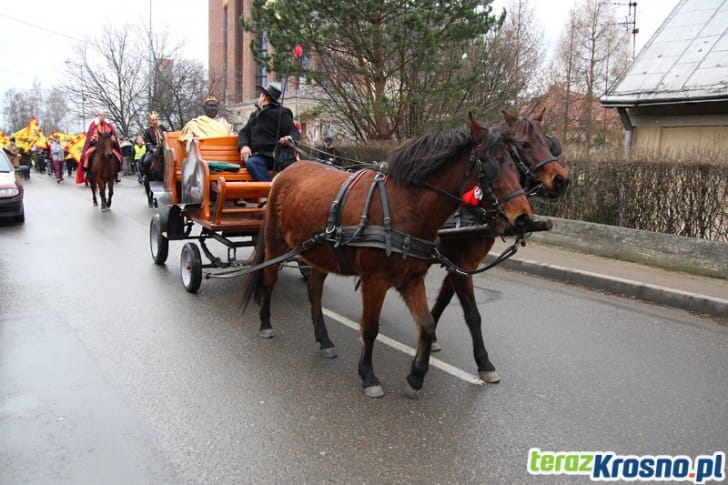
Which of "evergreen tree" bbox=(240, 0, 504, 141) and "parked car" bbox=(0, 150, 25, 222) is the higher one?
"evergreen tree" bbox=(240, 0, 504, 141)

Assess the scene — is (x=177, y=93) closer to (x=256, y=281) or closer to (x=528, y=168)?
(x=256, y=281)

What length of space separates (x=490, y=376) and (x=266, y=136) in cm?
423

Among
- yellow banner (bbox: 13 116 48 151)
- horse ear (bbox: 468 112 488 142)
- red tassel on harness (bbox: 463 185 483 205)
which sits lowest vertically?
red tassel on harness (bbox: 463 185 483 205)

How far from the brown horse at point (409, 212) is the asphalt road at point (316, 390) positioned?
564mm

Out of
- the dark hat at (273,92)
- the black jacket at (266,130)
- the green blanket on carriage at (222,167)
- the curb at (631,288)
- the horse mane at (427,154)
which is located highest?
the dark hat at (273,92)

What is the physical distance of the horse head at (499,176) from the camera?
11.8ft

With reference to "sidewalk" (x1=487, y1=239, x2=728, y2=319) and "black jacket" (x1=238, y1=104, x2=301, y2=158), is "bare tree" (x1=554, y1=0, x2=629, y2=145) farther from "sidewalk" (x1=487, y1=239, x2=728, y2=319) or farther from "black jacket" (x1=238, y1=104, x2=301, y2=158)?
"black jacket" (x1=238, y1=104, x2=301, y2=158)

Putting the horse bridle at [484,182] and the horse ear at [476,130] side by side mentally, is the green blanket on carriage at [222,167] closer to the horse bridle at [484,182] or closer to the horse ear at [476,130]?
the horse bridle at [484,182]

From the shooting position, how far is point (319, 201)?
4680mm

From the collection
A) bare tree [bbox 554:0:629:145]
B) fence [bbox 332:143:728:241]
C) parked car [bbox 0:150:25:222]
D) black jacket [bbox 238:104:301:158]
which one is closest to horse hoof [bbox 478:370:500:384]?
black jacket [bbox 238:104:301:158]

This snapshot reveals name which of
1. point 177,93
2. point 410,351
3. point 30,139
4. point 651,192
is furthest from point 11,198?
point 30,139

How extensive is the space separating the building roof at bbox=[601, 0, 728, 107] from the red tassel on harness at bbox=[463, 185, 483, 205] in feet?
35.6

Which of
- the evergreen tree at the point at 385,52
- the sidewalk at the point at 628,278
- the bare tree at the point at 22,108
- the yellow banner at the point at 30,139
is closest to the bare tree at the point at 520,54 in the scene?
the evergreen tree at the point at 385,52

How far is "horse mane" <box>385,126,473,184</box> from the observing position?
3.96m
